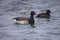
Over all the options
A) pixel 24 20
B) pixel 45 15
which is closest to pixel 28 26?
pixel 24 20

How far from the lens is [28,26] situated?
19547mm

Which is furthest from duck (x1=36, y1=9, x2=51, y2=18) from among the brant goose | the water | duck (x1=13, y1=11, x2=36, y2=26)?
duck (x1=13, y1=11, x2=36, y2=26)

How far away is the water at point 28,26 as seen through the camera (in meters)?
17.5

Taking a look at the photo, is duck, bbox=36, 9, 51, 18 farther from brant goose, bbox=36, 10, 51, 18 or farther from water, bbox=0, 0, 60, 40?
water, bbox=0, 0, 60, 40

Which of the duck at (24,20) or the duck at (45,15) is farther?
the duck at (45,15)

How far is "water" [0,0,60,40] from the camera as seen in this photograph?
57.6ft

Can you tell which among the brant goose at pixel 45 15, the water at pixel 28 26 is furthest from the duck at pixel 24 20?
the brant goose at pixel 45 15

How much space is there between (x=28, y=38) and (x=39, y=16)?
478cm

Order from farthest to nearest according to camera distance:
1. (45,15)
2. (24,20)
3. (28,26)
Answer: (45,15)
(24,20)
(28,26)

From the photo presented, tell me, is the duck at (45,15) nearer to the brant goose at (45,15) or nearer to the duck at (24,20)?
the brant goose at (45,15)

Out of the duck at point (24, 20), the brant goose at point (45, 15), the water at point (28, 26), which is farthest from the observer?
the brant goose at point (45, 15)

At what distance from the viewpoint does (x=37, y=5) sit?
83.5ft

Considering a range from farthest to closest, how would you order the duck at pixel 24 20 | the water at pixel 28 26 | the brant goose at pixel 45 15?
1. the brant goose at pixel 45 15
2. the duck at pixel 24 20
3. the water at pixel 28 26

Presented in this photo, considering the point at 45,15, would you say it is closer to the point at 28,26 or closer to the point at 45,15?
the point at 45,15
